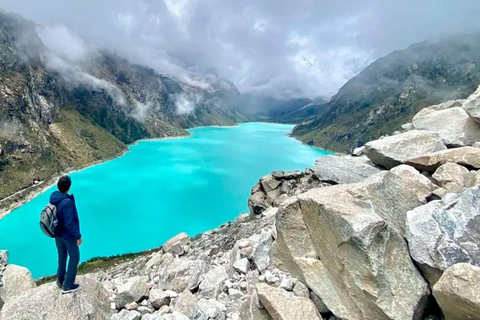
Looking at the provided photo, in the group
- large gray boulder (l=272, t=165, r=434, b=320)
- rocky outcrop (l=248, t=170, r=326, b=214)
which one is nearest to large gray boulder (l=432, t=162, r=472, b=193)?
large gray boulder (l=272, t=165, r=434, b=320)

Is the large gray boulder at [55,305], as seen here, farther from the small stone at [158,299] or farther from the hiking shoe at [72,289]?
the small stone at [158,299]

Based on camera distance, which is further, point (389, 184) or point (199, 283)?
point (199, 283)

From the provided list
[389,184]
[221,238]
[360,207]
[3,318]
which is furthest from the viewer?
[221,238]

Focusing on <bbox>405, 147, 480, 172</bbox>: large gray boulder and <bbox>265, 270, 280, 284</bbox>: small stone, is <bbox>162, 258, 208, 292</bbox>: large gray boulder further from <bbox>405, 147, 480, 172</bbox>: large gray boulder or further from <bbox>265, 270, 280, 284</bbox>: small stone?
<bbox>405, 147, 480, 172</bbox>: large gray boulder

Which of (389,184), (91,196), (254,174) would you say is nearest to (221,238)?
(389,184)

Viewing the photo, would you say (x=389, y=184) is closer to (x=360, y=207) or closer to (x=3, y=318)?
(x=360, y=207)

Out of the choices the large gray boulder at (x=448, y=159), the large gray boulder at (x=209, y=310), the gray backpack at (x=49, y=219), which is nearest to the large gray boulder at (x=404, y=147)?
the large gray boulder at (x=448, y=159)

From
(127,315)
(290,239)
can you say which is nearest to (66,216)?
(127,315)
